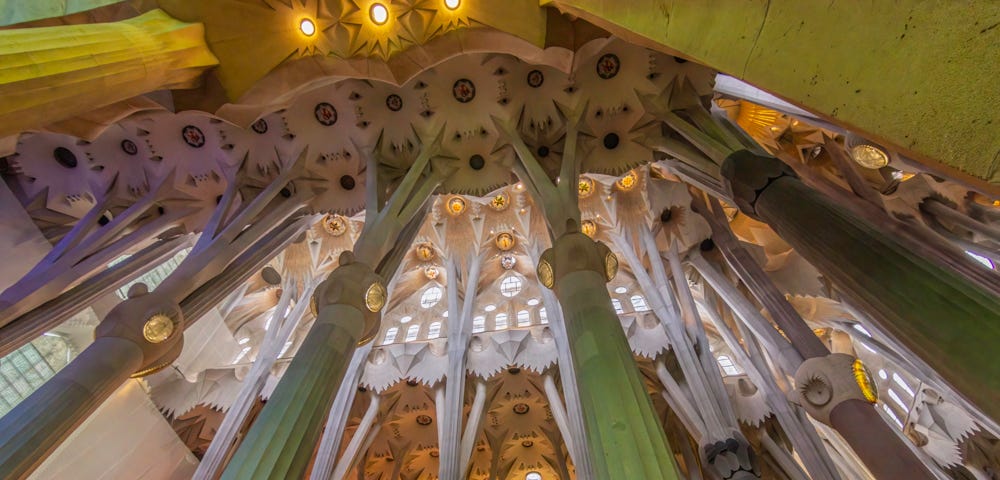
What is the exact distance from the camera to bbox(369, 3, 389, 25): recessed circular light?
7.72 m

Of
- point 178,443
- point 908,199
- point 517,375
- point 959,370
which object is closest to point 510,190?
point 517,375

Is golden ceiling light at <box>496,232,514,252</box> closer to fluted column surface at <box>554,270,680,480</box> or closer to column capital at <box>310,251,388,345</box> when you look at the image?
column capital at <box>310,251,388,345</box>

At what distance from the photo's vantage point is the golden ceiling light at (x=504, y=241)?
15859mm

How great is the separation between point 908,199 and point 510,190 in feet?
31.3

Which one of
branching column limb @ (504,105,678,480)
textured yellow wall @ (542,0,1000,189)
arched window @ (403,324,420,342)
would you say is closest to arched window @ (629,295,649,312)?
arched window @ (403,324,420,342)

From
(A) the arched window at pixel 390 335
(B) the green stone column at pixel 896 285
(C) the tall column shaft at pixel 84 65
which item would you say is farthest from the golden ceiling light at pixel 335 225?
(B) the green stone column at pixel 896 285

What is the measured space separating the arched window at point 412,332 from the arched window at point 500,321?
2485mm

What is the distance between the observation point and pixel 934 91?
1639 mm

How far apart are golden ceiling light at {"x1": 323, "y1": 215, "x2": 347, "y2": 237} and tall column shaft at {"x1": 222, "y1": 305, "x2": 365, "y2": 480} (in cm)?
960

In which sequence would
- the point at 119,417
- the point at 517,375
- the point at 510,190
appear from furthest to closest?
the point at 510,190 < the point at 517,375 < the point at 119,417

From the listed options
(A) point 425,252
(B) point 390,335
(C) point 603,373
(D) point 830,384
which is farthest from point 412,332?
(C) point 603,373

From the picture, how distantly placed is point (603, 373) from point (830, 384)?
179 inches

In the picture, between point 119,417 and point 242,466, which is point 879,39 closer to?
point 242,466

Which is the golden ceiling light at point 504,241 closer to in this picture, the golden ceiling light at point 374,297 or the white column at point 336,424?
the white column at point 336,424
